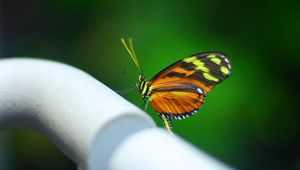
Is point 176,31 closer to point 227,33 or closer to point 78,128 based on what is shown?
point 227,33

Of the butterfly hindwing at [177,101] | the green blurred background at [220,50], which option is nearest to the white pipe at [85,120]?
the butterfly hindwing at [177,101]

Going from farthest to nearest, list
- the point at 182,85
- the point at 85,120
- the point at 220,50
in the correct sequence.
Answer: the point at 220,50 < the point at 182,85 < the point at 85,120

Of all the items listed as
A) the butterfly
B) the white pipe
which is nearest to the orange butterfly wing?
the butterfly

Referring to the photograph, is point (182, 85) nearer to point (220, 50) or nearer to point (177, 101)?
point (177, 101)

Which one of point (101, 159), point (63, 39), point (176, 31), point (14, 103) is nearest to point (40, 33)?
point (63, 39)

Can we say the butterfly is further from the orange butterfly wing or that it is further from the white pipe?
the white pipe

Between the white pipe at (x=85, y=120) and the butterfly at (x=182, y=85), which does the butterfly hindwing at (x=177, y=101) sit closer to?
the butterfly at (x=182, y=85)

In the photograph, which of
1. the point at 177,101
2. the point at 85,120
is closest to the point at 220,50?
the point at 177,101
